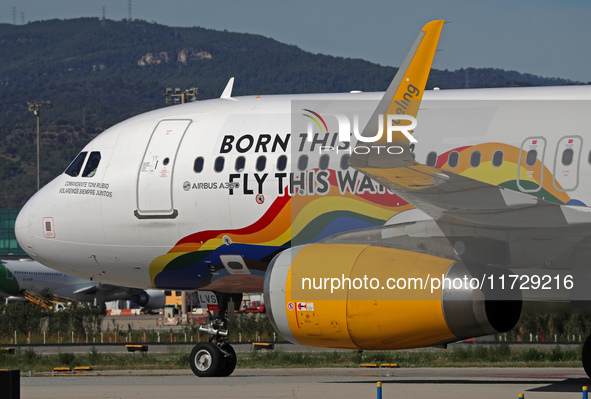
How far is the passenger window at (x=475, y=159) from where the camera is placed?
13.8 metres

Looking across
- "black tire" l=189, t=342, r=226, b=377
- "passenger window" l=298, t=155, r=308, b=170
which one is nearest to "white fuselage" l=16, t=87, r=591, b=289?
"passenger window" l=298, t=155, r=308, b=170

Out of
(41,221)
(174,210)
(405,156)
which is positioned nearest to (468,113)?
(405,156)

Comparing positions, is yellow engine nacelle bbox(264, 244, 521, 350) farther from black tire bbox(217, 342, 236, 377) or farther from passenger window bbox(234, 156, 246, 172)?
A: black tire bbox(217, 342, 236, 377)

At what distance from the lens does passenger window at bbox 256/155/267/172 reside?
15.4 m

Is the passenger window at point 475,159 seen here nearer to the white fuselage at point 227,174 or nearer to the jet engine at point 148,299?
the white fuselage at point 227,174

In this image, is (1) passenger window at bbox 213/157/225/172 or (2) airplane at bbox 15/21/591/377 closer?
(2) airplane at bbox 15/21/591/377

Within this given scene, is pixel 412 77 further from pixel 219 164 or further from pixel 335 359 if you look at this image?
pixel 335 359

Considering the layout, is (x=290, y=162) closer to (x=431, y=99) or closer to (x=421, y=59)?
(x=431, y=99)

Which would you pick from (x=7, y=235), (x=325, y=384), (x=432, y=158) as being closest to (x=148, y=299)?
(x=7, y=235)

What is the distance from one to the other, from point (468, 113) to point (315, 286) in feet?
12.4

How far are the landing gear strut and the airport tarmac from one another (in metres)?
0.22

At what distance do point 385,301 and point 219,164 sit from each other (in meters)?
4.89

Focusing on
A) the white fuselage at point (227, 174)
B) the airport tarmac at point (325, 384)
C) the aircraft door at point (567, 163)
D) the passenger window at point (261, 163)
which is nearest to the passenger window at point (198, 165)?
the white fuselage at point (227, 174)

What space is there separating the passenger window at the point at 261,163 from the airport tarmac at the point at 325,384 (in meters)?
3.44
